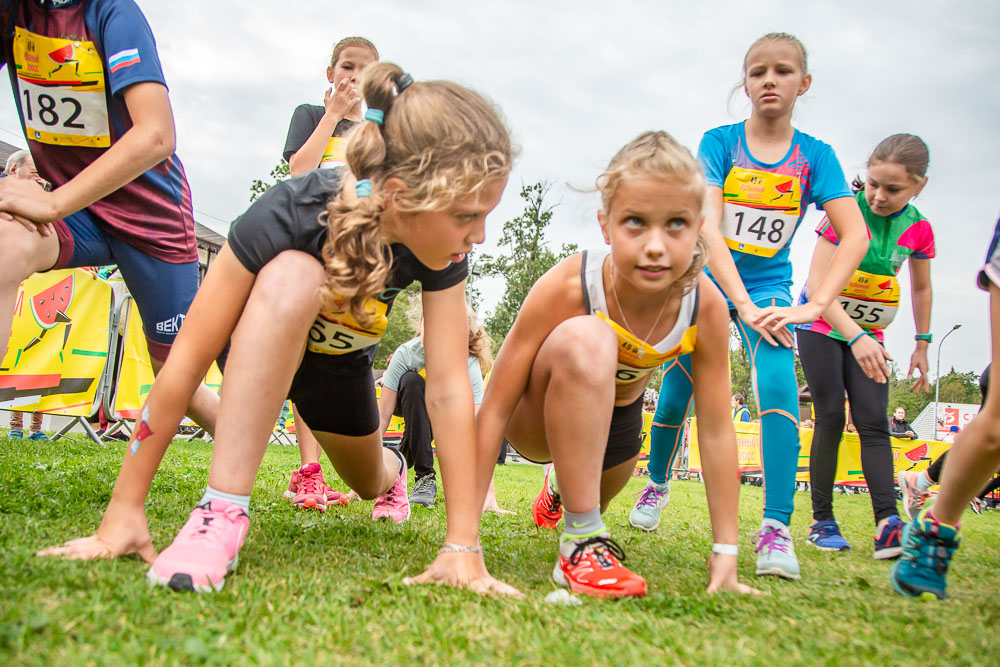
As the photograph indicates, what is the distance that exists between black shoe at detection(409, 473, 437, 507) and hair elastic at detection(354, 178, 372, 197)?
3.01 metres

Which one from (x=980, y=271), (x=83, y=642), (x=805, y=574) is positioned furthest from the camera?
(x=805, y=574)

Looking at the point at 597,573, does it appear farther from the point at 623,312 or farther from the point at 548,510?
the point at 548,510

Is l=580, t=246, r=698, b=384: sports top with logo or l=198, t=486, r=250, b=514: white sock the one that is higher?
l=580, t=246, r=698, b=384: sports top with logo

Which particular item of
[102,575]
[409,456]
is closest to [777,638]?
[102,575]

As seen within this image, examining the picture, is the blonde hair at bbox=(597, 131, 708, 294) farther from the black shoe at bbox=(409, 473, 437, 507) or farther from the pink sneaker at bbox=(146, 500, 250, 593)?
the black shoe at bbox=(409, 473, 437, 507)

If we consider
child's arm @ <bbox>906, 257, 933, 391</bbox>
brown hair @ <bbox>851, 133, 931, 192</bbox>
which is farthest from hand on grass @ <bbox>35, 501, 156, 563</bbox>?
child's arm @ <bbox>906, 257, 933, 391</bbox>

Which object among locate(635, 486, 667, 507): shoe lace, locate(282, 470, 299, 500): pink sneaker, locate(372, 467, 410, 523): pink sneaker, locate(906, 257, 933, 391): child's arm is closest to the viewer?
locate(372, 467, 410, 523): pink sneaker

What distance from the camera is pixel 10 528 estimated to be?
7.12ft

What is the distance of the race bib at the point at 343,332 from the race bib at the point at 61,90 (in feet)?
4.40

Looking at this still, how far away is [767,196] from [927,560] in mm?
1795

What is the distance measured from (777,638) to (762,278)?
7.07 ft

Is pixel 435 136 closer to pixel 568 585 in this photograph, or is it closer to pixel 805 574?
pixel 568 585

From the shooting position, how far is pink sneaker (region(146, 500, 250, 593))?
165 cm

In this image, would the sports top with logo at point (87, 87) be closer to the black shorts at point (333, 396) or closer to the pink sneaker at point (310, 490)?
the black shorts at point (333, 396)
